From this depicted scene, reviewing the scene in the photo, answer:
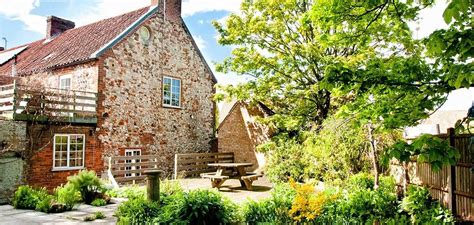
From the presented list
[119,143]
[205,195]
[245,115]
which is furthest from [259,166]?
[205,195]

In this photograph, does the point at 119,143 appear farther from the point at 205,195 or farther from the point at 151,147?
the point at 205,195

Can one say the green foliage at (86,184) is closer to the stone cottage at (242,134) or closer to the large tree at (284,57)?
the large tree at (284,57)

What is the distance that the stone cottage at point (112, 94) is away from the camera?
1484cm

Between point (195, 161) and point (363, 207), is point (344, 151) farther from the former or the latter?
point (195, 161)

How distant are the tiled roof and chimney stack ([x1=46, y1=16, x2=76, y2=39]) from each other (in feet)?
2.95

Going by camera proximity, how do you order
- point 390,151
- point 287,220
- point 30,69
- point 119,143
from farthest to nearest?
point 30,69
point 119,143
point 287,220
point 390,151

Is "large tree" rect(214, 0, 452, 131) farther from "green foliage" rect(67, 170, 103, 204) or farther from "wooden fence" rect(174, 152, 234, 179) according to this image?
"green foliage" rect(67, 170, 103, 204)

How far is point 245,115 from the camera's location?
21.5 metres

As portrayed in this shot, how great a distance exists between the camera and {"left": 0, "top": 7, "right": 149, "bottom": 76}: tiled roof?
61.2 feet

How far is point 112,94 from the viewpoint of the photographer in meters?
17.6

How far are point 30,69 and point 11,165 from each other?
9.50 m


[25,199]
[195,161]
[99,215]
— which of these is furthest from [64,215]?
[195,161]

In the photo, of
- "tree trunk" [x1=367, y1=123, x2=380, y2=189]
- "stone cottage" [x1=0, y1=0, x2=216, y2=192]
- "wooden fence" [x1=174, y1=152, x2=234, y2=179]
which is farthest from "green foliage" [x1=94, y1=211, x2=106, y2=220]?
"wooden fence" [x1=174, y1=152, x2=234, y2=179]

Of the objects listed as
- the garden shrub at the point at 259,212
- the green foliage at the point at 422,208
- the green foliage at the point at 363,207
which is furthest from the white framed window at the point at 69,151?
the green foliage at the point at 422,208
